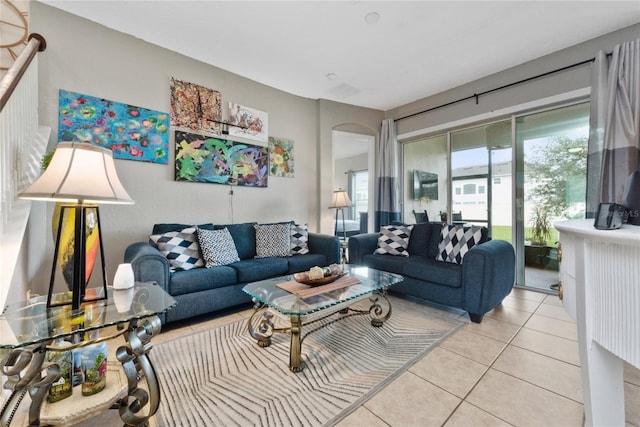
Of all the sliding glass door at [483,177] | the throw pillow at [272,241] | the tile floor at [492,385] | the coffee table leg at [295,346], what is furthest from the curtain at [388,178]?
the coffee table leg at [295,346]

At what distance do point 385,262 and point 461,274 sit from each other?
794 mm

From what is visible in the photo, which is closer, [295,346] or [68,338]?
[68,338]

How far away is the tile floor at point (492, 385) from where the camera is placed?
1229mm

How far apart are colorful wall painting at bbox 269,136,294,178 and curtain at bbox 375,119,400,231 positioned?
165 centimetres

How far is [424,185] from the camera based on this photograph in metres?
4.36

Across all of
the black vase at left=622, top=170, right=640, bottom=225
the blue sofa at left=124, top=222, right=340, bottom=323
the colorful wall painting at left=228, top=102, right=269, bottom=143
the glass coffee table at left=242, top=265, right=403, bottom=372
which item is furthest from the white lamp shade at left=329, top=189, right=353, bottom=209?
the black vase at left=622, top=170, right=640, bottom=225

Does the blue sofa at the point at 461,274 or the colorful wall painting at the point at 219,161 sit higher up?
the colorful wall painting at the point at 219,161

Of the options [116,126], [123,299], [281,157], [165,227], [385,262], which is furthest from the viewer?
[281,157]

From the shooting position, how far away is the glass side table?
3.30ft

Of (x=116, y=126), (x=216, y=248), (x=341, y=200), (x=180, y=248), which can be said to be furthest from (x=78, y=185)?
(x=341, y=200)

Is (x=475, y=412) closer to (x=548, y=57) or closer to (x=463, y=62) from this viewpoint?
(x=463, y=62)

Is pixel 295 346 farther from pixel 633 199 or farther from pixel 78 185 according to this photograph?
pixel 633 199

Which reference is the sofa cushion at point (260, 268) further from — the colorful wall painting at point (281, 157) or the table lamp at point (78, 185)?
the colorful wall painting at point (281, 157)

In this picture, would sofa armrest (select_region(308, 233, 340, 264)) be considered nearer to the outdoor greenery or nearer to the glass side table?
the glass side table
